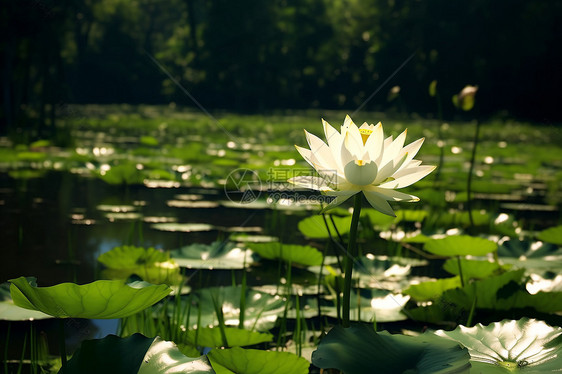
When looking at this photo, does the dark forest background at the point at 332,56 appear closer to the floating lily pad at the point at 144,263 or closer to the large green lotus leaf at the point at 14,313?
the floating lily pad at the point at 144,263

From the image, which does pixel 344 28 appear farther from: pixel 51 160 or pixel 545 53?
pixel 51 160

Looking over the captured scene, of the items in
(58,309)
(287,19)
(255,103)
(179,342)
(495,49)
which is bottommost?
(179,342)

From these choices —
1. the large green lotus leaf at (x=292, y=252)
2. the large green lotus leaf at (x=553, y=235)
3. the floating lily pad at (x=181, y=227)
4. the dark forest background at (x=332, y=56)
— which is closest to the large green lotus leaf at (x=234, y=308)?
the large green lotus leaf at (x=292, y=252)

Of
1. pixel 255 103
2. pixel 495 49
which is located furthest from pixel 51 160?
pixel 255 103

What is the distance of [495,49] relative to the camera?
14.7m

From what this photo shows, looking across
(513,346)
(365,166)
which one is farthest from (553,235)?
(365,166)

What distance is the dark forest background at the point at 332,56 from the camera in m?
14.6

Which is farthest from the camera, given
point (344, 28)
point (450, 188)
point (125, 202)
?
point (344, 28)

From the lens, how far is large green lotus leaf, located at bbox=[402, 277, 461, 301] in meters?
1.09

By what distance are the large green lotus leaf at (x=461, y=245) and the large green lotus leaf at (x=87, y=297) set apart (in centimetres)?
73

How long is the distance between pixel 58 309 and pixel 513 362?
0.53 meters

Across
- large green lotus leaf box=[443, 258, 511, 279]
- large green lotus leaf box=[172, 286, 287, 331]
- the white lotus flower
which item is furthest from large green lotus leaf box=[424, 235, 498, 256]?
the white lotus flower

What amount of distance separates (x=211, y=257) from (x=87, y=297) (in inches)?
31.9

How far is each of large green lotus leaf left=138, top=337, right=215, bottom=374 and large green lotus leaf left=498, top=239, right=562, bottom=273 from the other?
1.00 meters
